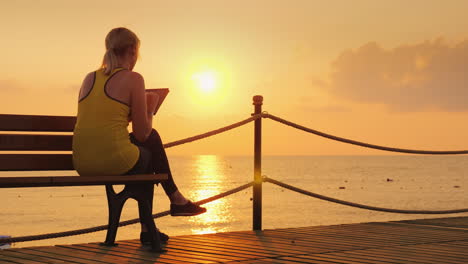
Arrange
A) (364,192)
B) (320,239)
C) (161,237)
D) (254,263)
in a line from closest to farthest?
(254,263) < (161,237) < (320,239) < (364,192)

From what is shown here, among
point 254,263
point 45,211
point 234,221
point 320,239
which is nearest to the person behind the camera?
Answer: point 254,263

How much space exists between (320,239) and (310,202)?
386 ft

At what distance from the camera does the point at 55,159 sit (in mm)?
6883

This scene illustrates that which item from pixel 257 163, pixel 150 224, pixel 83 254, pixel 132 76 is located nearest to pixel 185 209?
pixel 150 224

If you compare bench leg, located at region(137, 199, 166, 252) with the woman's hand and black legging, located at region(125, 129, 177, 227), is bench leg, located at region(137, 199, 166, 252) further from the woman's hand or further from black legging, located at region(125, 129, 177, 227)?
the woman's hand

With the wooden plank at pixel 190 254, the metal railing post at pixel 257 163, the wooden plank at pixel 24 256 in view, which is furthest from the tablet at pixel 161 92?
the metal railing post at pixel 257 163

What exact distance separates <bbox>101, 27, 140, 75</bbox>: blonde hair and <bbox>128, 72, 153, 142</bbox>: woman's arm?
195 mm

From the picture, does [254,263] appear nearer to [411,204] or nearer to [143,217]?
[143,217]

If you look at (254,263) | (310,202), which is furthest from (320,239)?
(310,202)

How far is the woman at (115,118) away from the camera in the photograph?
6.35m

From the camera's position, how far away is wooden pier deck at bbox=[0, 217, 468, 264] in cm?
622

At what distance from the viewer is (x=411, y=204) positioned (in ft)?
376

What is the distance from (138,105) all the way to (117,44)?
1.65ft

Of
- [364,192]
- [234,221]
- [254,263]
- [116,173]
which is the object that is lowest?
[254,263]
